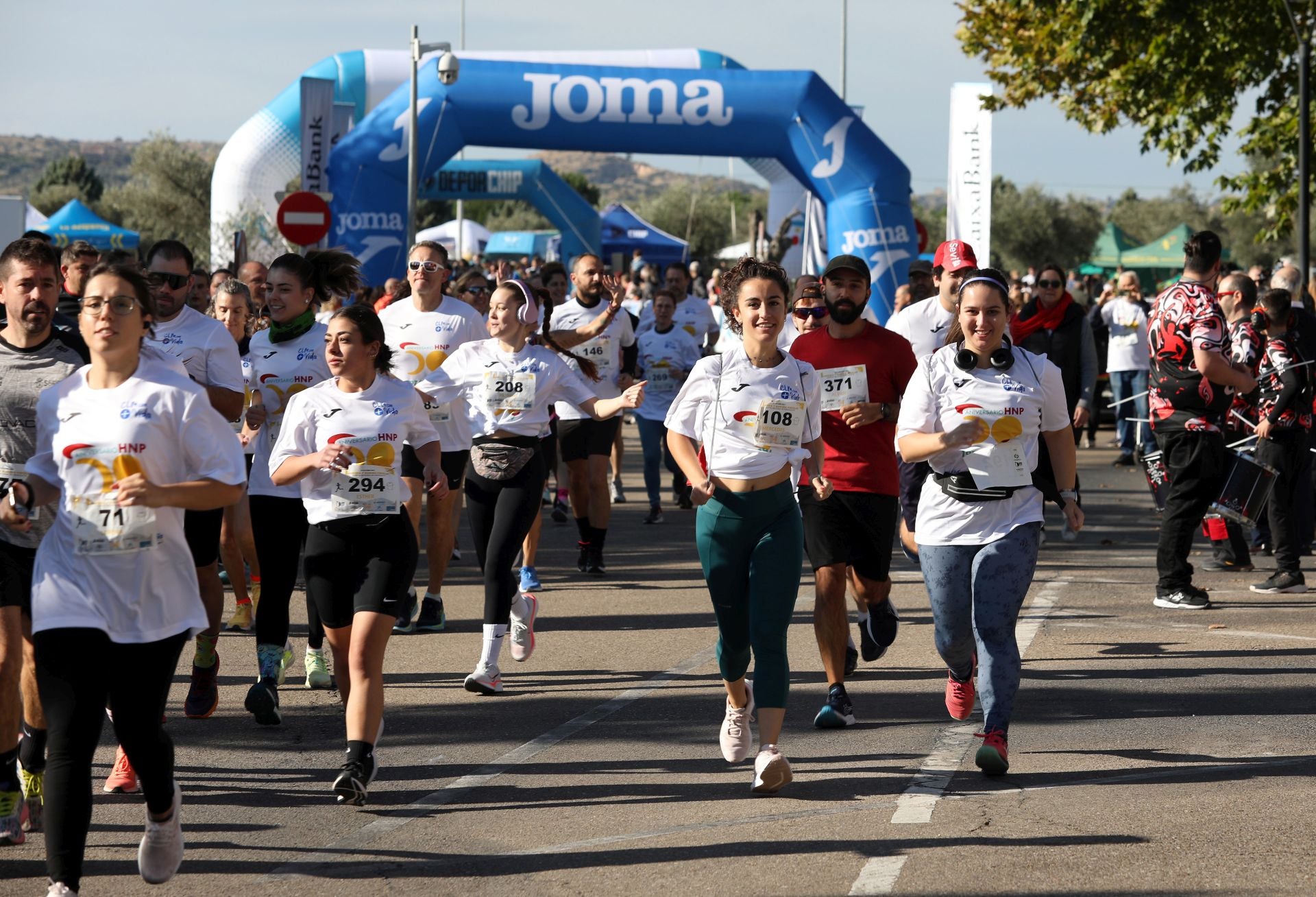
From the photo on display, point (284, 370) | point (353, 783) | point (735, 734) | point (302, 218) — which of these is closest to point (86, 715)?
point (353, 783)

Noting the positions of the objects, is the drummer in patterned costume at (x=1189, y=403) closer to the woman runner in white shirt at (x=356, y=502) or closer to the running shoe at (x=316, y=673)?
the running shoe at (x=316, y=673)

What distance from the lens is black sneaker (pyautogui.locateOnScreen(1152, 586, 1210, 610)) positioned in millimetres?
9984

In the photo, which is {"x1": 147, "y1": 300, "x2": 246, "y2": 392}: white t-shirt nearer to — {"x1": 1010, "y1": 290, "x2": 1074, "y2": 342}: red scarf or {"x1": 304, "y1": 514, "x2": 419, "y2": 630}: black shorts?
{"x1": 304, "y1": 514, "x2": 419, "y2": 630}: black shorts

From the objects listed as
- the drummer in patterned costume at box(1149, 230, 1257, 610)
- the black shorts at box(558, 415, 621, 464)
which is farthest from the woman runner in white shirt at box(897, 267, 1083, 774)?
the black shorts at box(558, 415, 621, 464)

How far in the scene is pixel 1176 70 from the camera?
21.6m

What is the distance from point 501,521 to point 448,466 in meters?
1.59

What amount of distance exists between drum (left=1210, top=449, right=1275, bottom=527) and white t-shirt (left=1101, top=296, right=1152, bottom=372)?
24.6 feet

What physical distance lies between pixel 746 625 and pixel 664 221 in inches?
3684

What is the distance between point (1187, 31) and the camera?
21.3 m

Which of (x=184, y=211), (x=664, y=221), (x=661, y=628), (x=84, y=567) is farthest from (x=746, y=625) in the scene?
(x=664, y=221)

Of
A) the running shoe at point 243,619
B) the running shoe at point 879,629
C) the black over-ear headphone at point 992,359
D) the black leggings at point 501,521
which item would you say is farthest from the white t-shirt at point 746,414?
the running shoe at point 243,619

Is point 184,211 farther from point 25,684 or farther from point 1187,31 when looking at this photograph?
point 25,684

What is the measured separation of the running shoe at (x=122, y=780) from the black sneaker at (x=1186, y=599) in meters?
6.61

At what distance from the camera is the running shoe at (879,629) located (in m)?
7.59
